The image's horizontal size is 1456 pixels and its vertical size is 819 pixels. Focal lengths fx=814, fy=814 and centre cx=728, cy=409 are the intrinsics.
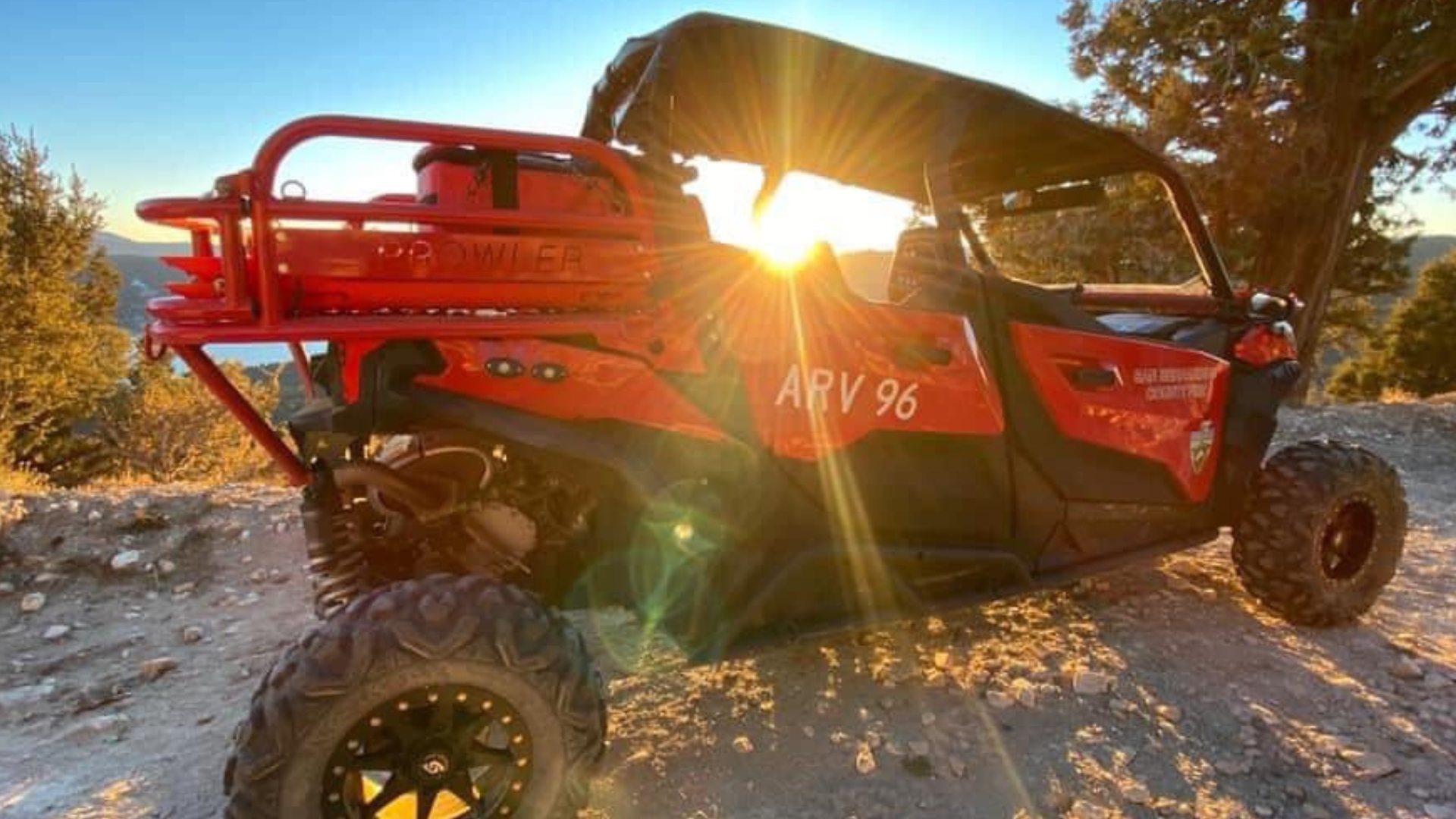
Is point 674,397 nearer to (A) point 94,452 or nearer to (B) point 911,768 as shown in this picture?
(B) point 911,768

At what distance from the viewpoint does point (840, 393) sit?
277cm

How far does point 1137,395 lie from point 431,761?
299 centimetres

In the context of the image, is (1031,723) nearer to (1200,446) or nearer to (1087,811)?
(1087,811)

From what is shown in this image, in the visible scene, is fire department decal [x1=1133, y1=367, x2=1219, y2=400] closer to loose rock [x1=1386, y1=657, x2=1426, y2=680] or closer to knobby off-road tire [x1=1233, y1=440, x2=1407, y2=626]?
knobby off-road tire [x1=1233, y1=440, x2=1407, y2=626]

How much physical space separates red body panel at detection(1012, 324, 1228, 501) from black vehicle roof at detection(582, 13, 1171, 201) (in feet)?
2.57

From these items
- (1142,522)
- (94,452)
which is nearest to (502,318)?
(1142,522)

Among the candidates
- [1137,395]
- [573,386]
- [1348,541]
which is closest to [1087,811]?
[1137,395]

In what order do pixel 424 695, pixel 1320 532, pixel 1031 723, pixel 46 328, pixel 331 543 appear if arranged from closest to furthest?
pixel 424 695 < pixel 331 543 < pixel 1031 723 < pixel 1320 532 < pixel 46 328

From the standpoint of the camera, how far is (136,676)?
3424 mm

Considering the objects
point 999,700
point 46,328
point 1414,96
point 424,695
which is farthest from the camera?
point 46,328

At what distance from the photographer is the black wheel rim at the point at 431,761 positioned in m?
2.04

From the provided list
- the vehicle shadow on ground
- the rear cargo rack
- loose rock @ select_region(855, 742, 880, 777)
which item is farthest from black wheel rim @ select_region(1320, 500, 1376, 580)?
the rear cargo rack

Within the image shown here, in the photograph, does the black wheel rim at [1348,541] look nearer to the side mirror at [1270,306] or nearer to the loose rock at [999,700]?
the side mirror at [1270,306]

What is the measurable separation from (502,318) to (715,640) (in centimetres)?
125
